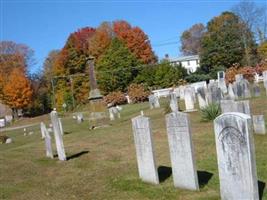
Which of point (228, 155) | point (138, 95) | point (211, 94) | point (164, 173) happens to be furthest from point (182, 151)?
point (138, 95)

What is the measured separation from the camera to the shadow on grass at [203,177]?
8.69m

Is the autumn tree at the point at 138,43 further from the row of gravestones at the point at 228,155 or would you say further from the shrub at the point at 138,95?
the row of gravestones at the point at 228,155

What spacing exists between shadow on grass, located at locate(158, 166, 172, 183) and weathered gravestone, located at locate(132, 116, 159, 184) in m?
0.29

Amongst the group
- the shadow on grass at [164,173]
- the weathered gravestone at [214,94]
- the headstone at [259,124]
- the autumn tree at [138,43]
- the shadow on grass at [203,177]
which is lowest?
the shadow on grass at [164,173]

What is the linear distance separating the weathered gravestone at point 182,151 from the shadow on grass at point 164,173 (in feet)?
2.95

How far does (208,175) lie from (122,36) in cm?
6642

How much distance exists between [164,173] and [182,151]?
1.81m

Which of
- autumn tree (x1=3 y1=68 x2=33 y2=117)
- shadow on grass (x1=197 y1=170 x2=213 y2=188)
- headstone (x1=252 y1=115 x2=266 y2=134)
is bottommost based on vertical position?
shadow on grass (x1=197 y1=170 x2=213 y2=188)

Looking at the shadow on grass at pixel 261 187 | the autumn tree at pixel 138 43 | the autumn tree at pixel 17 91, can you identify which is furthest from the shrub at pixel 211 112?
the autumn tree at pixel 138 43

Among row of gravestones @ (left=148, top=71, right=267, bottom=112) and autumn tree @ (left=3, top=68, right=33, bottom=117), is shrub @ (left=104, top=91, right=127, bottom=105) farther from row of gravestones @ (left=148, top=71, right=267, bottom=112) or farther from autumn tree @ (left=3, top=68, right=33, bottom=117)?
row of gravestones @ (left=148, top=71, right=267, bottom=112)

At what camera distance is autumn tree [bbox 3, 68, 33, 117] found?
6297 cm

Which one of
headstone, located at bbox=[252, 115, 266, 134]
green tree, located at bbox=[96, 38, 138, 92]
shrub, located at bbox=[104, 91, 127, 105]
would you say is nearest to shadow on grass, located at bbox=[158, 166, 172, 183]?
headstone, located at bbox=[252, 115, 266, 134]

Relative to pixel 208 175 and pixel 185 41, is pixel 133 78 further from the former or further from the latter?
pixel 208 175

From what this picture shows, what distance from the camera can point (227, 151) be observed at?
7250 millimetres
